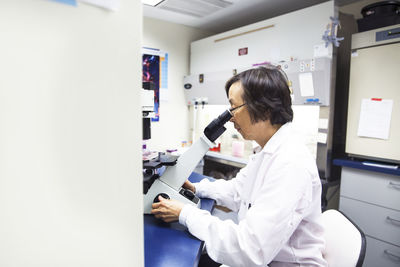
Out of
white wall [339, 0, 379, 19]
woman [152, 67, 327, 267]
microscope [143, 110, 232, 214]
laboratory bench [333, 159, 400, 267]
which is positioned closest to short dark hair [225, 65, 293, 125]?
woman [152, 67, 327, 267]

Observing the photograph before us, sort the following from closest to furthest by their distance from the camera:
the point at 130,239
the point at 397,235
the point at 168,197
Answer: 1. the point at 130,239
2. the point at 168,197
3. the point at 397,235

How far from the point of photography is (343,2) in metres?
2.57

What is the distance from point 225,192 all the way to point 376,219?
139cm

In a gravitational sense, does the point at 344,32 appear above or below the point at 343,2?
below

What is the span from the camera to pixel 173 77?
359 cm

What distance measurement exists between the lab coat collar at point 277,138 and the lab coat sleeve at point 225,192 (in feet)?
1.18

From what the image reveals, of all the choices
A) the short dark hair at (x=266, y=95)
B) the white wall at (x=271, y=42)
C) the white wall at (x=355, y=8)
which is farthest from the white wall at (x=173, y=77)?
the short dark hair at (x=266, y=95)

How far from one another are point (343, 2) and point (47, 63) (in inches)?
120

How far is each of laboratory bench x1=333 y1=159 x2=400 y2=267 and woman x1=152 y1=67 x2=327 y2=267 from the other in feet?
4.04

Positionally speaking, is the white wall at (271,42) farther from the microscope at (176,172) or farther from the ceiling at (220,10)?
the microscope at (176,172)

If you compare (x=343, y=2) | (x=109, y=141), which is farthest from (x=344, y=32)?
(x=109, y=141)

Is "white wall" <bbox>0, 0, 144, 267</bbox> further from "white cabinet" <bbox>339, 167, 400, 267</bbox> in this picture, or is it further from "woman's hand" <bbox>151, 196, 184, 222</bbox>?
"white cabinet" <bbox>339, 167, 400, 267</bbox>

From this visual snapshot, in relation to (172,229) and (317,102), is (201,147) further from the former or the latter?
Result: (317,102)

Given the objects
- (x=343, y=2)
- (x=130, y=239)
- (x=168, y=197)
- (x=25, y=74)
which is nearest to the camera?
(x=25, y=74)
